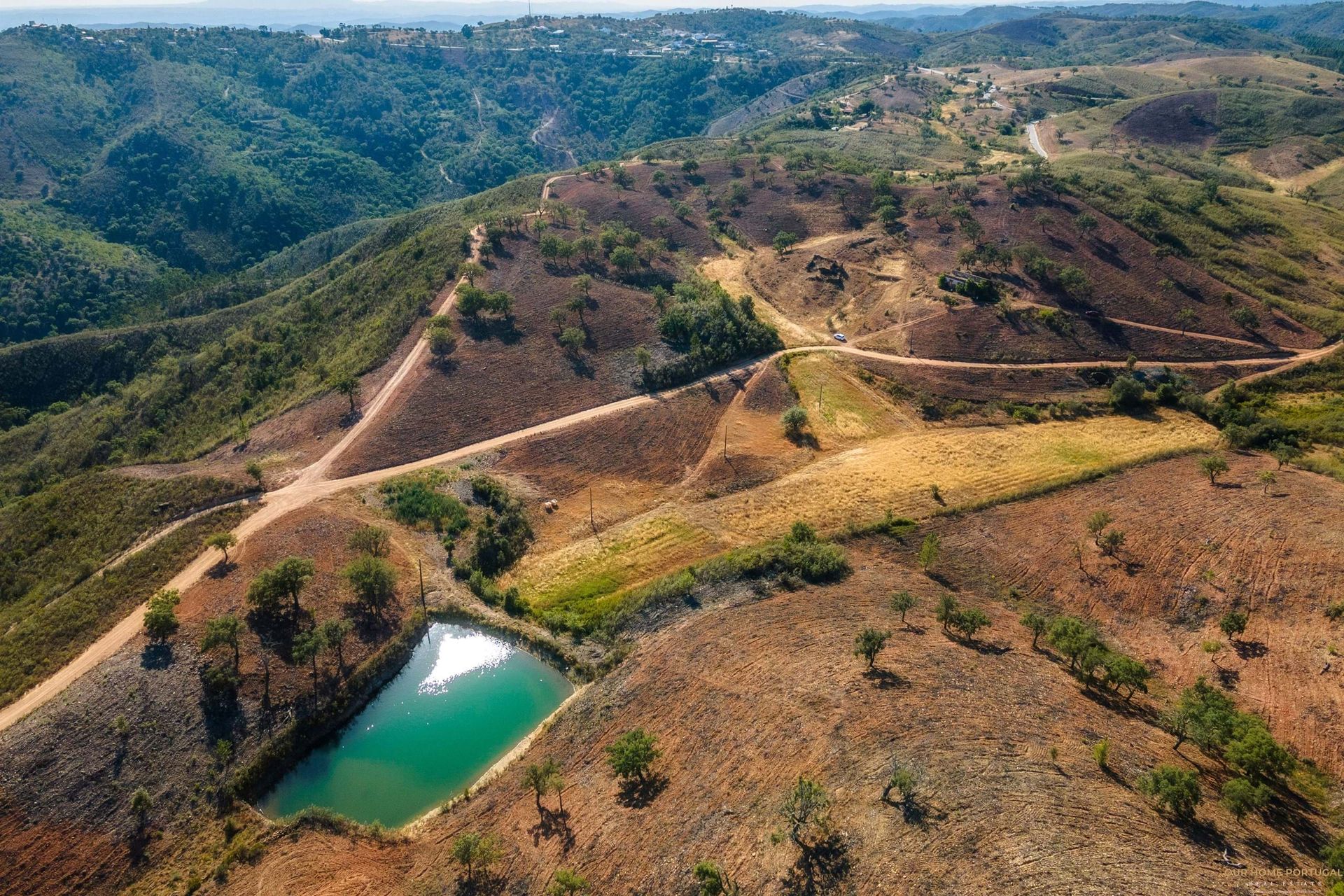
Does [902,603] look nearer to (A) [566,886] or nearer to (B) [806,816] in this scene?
(B) [806,816]

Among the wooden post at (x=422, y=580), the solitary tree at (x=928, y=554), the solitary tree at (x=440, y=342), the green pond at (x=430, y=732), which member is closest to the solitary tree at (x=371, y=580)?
the wooden post at (x=422, y=580)

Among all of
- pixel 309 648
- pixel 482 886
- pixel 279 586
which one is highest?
pixel 279 586

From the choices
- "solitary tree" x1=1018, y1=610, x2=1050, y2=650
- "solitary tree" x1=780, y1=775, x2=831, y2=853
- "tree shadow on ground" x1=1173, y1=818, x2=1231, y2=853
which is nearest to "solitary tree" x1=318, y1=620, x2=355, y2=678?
"solitary tree" x1=780, y1=775, x2=831, y2=853

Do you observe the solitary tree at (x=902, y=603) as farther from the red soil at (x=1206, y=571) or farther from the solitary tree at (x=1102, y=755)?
the solitary tree at (x=1102, y=755)

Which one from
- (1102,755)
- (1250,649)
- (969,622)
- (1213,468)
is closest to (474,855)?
(1102,755)

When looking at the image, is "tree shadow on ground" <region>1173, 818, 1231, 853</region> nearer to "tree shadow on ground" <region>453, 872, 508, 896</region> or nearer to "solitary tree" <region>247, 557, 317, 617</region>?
"tree shadow on ground" <region>453, 872, 508, 896</region>

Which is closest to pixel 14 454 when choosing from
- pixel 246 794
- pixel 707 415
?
pixel 246 794
